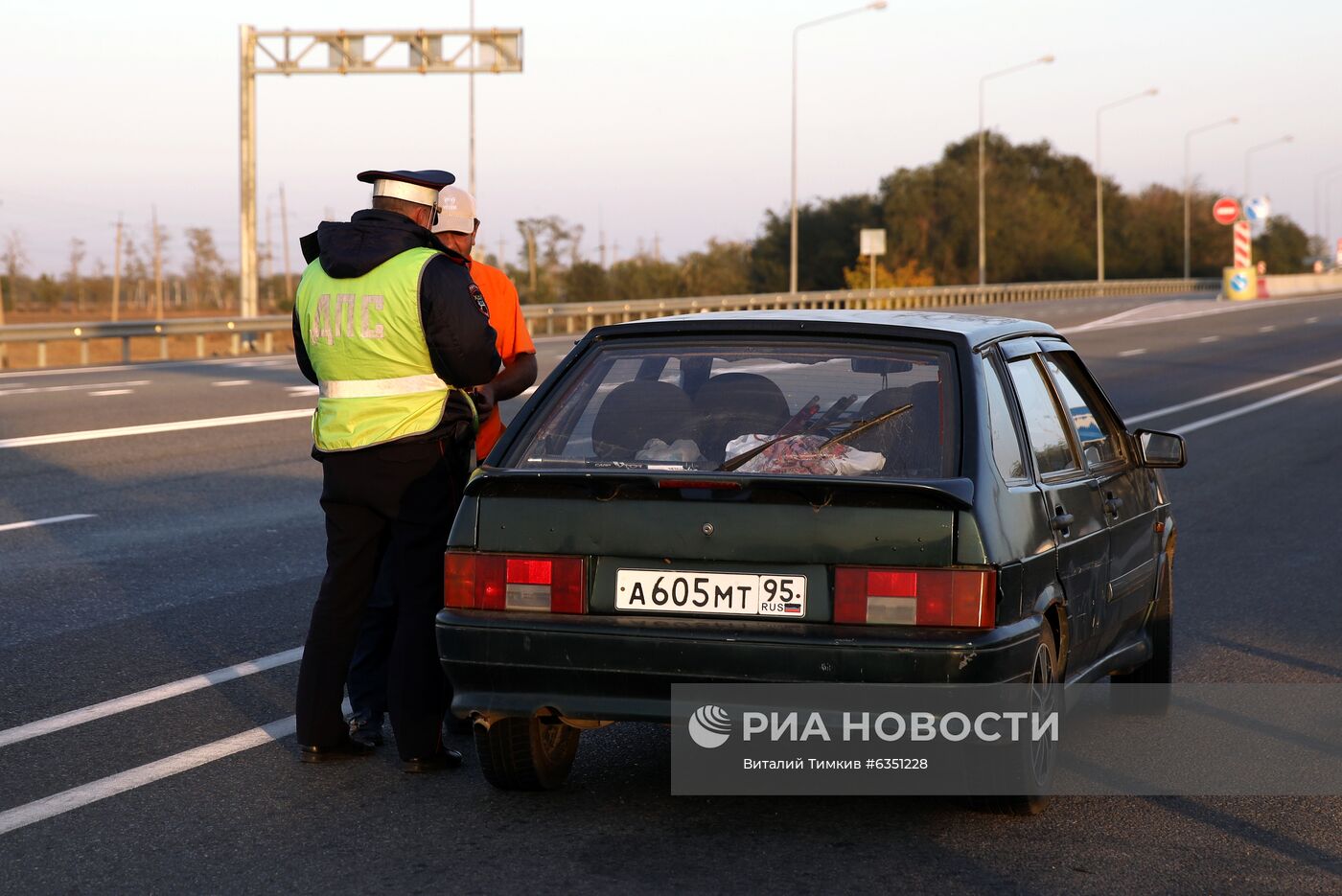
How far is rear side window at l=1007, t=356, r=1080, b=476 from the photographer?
5145 mm

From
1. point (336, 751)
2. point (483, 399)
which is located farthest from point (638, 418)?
point (336, 751)

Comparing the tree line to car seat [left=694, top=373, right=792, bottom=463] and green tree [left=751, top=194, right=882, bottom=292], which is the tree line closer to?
green tree [left=751, top=194, right=882, bottom=292]

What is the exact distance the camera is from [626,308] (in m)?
41.1

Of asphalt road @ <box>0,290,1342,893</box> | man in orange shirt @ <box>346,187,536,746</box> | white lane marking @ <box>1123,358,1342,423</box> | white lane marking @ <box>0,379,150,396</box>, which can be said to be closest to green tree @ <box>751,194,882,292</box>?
white lane marking @ <box>1123,358,1342,423</box>

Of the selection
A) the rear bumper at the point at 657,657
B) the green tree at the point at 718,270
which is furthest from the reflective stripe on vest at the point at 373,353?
the green tree at the point at 718,270

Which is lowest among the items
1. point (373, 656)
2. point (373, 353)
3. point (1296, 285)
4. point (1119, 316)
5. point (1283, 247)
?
point (373, 656)

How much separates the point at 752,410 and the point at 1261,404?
17729mm

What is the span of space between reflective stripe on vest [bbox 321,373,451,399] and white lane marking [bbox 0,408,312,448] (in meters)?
10.4

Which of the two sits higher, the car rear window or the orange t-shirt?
the orange t-shirt

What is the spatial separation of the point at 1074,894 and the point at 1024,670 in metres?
0.59

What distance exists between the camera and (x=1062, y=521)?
498 cm

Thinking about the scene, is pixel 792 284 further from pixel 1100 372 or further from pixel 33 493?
pixel 33 493

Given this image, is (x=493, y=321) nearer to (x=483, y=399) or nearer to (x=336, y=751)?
(x=483, y=399)

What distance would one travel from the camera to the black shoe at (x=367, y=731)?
5.61 m
